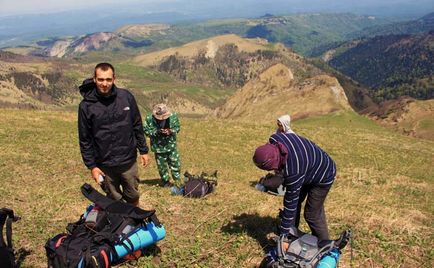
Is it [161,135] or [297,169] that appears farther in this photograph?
[161,135]

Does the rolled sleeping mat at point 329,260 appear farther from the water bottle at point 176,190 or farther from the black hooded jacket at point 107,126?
the water bottle at point 176,190

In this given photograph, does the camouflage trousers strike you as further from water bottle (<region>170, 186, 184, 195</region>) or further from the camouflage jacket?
water bottle (<region>170, 186, 184, 195</region>)

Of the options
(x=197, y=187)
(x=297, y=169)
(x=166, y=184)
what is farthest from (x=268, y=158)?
(x=166, y=184)

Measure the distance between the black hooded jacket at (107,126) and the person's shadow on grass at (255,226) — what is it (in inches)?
128

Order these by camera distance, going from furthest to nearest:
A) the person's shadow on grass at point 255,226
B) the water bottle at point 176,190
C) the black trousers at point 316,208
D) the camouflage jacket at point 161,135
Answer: the camouflage jacket at point 161,135 → the water bottle at point 176,190 → the person's shadow on grass at point 255,226 → the black trousers at point 316,208

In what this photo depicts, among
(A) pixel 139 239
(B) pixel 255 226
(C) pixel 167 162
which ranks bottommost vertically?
(B) pixel 255 226

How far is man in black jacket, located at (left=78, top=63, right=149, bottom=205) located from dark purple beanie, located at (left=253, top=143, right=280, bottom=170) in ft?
10.9

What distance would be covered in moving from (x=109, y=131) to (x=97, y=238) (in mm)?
2384

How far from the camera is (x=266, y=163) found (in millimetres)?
6973

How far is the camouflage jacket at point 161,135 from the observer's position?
548 inches

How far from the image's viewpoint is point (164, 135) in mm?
13969

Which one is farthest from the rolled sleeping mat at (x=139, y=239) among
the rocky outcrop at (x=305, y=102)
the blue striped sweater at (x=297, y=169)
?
the rocky outcrop at (x=305, y=102)

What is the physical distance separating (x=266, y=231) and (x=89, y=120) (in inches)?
203

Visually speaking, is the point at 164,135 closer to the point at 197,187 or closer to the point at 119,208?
the point at 197,187
